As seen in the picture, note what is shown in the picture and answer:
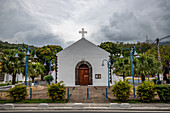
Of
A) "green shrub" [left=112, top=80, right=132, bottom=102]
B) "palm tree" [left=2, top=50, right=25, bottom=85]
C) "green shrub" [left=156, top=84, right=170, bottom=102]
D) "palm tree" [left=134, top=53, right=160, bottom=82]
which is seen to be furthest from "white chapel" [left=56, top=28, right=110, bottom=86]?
"green shrub" [left=156, top=84, right=170, bottom=102]

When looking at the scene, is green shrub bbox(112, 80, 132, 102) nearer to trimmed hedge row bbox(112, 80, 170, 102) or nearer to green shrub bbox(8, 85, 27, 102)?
trimmed hedge row bbox(112, 80, 170, 102)

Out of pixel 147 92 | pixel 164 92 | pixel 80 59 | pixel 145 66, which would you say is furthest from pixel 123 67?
pixel 147 92

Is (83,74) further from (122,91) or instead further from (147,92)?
(147,92)

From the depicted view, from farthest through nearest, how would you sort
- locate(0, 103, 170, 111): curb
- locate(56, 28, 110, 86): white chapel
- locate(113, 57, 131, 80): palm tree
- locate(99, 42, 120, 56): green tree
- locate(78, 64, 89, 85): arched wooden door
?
locate(99, 42, 120, 56): green tree, locate(78, 64, 89, 85): arched wooden door, locate(56, 28, 110, 86): white chapel, locate(113, 57, 131, 80): palm tree, locate(0, 103, 170, 111): curb

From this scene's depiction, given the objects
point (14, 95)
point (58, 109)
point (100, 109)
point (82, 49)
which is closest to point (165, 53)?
point (82, 49)

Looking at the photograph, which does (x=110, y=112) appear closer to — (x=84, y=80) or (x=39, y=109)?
(x=39, y=109)

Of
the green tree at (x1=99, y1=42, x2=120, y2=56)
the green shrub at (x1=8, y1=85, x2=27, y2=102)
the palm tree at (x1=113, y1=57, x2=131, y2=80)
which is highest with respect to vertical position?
the green tree at (x1=99, y1=42, x2=120, y2=56)

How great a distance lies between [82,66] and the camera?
63.6 feet

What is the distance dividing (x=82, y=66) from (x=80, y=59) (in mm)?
1091

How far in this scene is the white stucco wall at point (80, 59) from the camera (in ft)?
61.6

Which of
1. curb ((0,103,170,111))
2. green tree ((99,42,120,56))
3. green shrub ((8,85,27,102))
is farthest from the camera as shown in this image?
green tree ((99,42,120,56))

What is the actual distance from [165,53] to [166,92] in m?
18.9

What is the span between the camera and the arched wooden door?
1900cm

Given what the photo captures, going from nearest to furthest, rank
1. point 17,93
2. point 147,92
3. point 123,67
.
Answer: point 147,92 < point 17,93 < point 123,67
